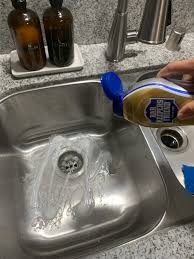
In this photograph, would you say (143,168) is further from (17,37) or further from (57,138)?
(17,37)

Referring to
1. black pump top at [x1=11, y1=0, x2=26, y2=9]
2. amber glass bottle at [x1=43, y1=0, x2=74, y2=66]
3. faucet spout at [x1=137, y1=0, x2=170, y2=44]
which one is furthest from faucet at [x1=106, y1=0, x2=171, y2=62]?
black pump top at [x1=11, y1=0, x2=26, y2=9]

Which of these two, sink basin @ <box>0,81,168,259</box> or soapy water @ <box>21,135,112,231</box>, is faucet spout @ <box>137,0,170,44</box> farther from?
soapy water @ <box>21,135,112,231</box>

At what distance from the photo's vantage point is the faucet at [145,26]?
22.8 inches

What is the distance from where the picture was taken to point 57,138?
2.54ft

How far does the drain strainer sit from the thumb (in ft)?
1.22

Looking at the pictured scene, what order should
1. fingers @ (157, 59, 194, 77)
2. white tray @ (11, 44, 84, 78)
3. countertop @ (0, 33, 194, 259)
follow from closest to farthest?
1. countertop @ (0, 33, 194, 259)
2. fingers @ (157, 59, 194, 77)
3. white tray @ (11, 44, 84, 78)

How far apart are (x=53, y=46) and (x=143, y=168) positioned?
0.37 m

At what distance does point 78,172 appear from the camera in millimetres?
728

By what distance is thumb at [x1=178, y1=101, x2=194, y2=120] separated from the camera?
17.0 inches

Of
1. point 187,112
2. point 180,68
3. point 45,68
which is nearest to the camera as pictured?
point 187,112

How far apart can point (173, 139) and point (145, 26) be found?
30 cm

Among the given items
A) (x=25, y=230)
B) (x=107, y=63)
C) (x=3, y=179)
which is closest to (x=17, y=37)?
(x=107, y=63)

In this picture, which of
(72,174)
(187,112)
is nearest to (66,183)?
(72,174)

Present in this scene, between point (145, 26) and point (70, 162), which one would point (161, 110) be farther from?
point (70, 162)
